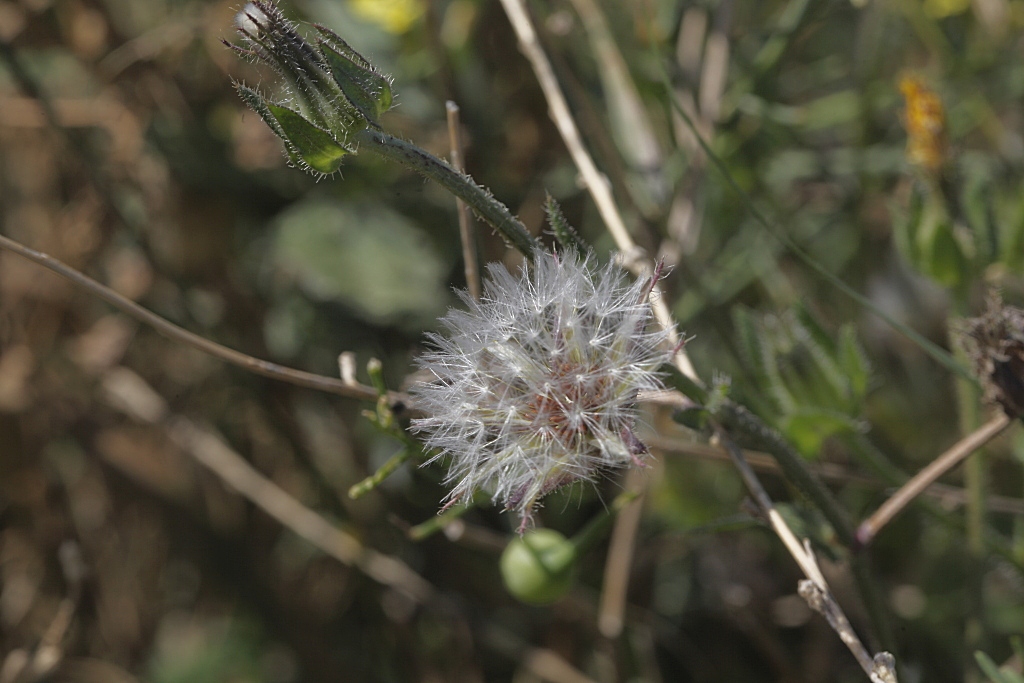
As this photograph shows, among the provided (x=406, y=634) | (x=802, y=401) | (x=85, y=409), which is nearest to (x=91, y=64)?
(x=85, y=409)

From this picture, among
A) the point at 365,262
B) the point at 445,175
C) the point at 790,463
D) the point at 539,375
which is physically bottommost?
the point at 790,463

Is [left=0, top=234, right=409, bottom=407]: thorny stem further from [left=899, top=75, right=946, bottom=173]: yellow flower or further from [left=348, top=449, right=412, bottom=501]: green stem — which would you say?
[left=899, top=75, right=946, bottom=173]: yellow flower

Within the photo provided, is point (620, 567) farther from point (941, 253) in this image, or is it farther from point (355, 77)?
point (355, 77)

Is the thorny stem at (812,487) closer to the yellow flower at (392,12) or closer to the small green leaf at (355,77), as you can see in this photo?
the small green leaf at (355,77)

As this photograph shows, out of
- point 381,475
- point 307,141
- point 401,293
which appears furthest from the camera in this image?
point 401,293

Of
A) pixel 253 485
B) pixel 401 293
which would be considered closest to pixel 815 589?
pixel 401 293

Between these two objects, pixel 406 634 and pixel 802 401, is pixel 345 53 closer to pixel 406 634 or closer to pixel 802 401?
pixel 802 401
